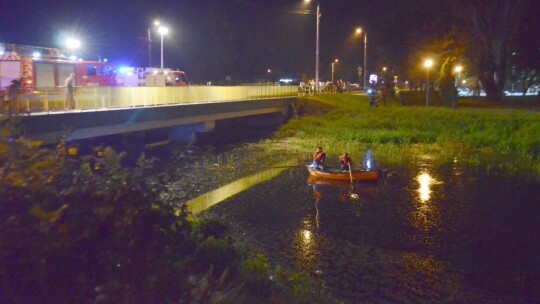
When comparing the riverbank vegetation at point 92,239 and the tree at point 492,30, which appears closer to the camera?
the riverbank vegetation at point 92,239

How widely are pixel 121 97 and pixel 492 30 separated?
1681 inches

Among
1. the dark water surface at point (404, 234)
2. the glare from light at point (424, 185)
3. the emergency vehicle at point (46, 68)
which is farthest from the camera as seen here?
the emergency vehicle at point (46, 68)

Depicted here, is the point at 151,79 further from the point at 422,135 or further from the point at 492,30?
the point at 492,30

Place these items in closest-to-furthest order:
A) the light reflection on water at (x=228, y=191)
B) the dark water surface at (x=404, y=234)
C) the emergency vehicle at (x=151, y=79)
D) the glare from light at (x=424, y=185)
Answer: the dark water surface at (x=404, y=234) → the light reflection on water at (x=228, y=191) → the glare from light at (x=424, y=185) → the emergency vehicle at (x=151, y=79)

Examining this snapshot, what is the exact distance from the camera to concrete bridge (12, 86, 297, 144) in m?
19.5

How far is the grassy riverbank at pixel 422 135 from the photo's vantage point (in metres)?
31.6

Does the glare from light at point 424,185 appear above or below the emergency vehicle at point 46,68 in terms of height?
below

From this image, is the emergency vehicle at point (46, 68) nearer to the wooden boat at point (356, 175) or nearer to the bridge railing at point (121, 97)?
the bridge railing at point (121, 97)

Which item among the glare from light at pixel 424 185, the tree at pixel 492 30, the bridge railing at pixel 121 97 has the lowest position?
the glare from light at pixel 424 185

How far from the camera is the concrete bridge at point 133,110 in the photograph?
19531 millimetres

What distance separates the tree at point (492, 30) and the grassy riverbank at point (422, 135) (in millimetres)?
16252

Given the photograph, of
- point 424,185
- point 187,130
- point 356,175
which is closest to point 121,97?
point 356,175

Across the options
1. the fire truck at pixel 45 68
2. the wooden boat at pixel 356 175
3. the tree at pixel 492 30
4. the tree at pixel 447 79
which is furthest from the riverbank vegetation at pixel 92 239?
the tree at pixel 492 30

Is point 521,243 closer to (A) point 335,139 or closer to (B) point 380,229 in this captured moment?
(B) point 380,229
